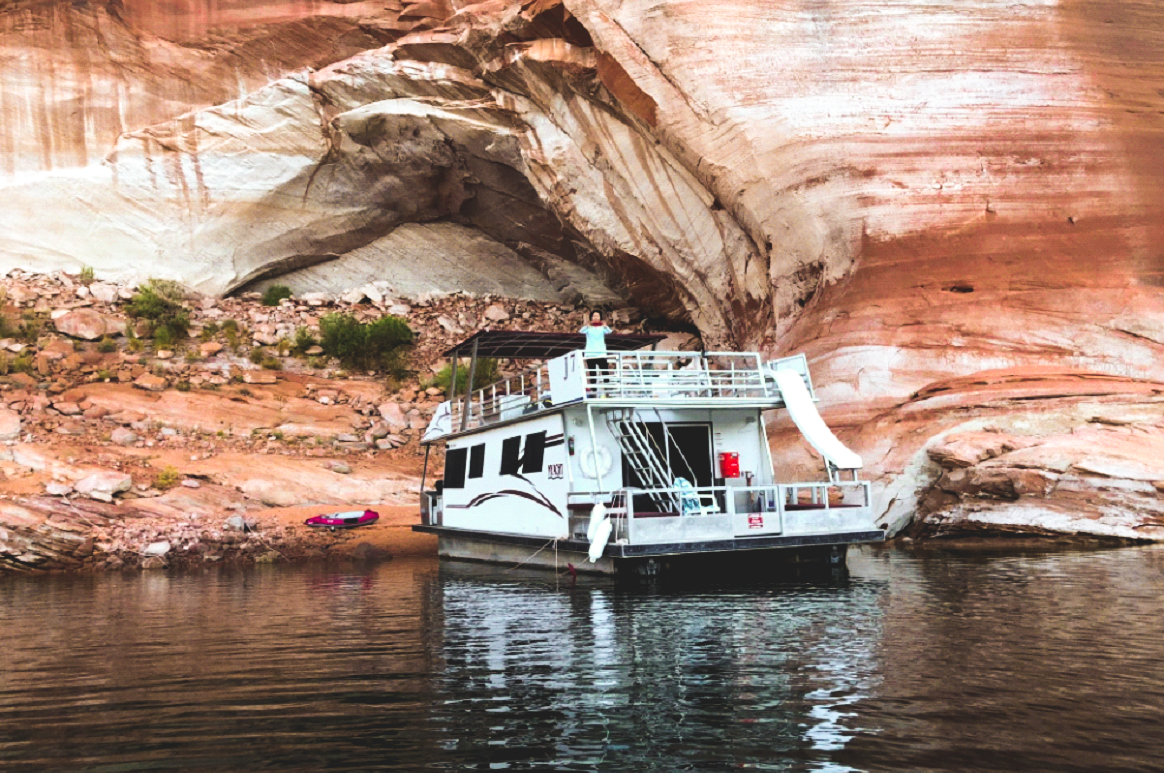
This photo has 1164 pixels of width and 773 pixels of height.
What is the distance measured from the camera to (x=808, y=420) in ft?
54.6

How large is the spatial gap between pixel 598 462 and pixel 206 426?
1745cm

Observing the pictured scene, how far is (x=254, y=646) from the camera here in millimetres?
10719

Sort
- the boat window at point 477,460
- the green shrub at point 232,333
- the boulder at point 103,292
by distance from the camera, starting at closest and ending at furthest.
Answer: the boat window at point 477,460 < the green shrub at point 232,333 < the boulder at point 103,292

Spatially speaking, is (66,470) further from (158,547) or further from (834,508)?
(834,508)

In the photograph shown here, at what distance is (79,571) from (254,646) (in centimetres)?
1298

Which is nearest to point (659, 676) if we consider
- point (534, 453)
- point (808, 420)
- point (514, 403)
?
point (808, 420)

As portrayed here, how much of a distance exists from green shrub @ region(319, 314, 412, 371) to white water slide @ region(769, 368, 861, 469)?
19.8 m

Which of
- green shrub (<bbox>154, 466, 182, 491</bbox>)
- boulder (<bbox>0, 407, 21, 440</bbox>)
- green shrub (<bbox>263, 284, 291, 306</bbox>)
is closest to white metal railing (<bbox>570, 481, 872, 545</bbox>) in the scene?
green shrub (<bbox>154, 466, 182, 491</bbox>)

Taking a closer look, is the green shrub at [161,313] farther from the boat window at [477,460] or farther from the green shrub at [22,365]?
the boat window at [477,460]

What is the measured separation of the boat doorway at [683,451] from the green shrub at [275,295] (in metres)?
24.2

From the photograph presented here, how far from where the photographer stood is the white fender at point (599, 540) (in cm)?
1438

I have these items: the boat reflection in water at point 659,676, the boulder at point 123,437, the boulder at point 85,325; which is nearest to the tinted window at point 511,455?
the boat reflection in water at point 659,676

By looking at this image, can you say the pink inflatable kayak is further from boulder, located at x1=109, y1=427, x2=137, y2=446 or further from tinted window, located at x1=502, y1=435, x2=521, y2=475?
boulder, located at x1=109, y1=427, x2=137, y2=446

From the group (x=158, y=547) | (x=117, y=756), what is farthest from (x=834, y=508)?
(x=158, y=547)
